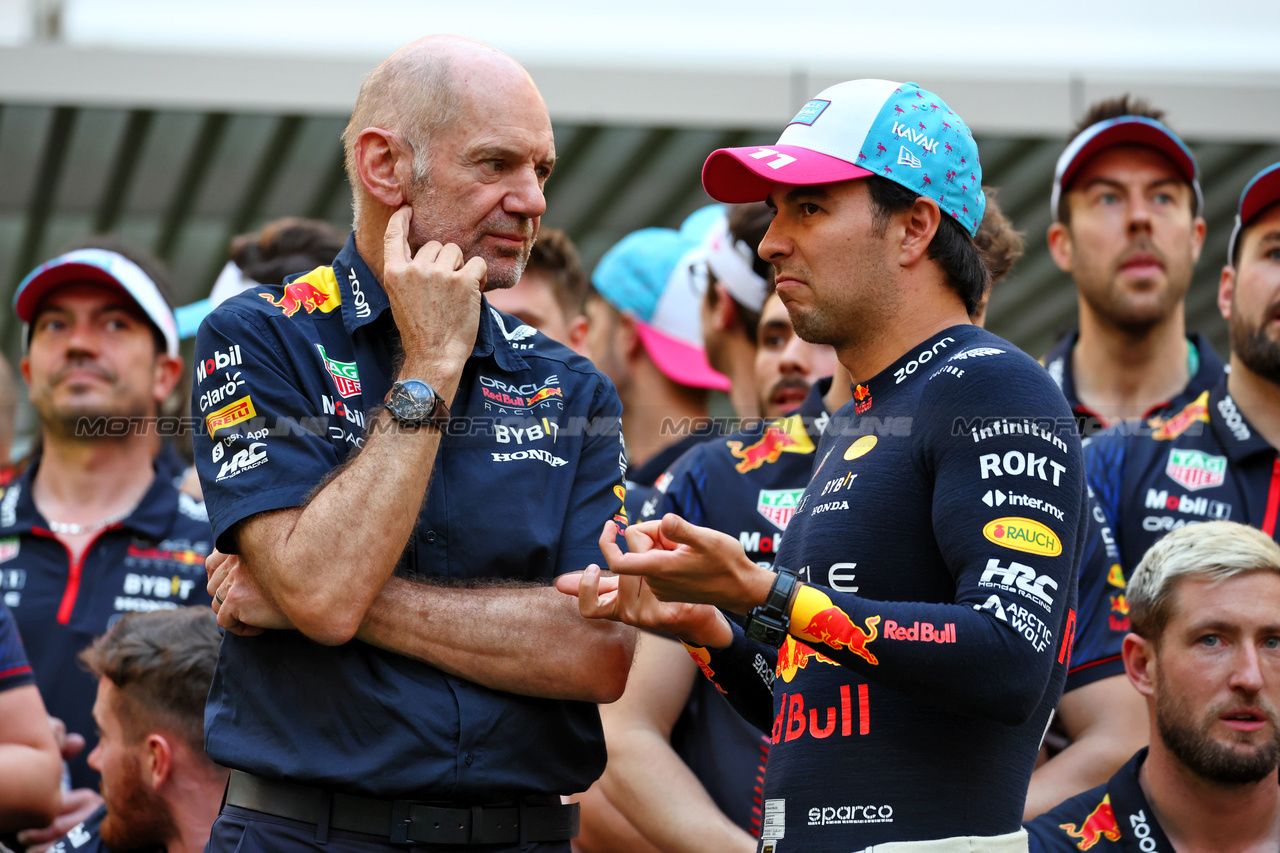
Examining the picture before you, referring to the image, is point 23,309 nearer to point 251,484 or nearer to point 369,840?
point 251,484

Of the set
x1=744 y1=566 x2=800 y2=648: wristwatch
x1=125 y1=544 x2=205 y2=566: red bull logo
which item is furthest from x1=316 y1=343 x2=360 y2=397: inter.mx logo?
x1=125 y1=544 x2=205 y2=566: red bull logo

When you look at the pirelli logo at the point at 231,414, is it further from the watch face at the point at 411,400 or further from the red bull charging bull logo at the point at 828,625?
the red bull charging bull logo at the point at 828,625

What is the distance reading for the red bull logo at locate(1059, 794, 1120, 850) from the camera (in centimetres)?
331

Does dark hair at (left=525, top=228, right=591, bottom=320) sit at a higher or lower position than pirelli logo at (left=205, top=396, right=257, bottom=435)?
higher

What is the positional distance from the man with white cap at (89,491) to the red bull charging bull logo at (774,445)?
76.2 inches

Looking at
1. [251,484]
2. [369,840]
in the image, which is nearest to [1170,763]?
[369,840]

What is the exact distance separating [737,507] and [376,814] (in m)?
1.46

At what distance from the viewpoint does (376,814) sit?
94.8 inches

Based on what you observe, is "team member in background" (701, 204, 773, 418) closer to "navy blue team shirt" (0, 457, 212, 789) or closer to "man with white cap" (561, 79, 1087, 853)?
"man with white cap" (561, 79, 1087, 853)

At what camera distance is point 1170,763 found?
3.37m

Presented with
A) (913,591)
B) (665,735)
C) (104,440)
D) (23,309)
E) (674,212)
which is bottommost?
(665,735)

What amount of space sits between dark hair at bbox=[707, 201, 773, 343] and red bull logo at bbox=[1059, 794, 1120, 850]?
1.81 meters

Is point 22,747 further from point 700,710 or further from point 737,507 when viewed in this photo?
point 737,507

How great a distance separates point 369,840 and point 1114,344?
Result: 3357mm
